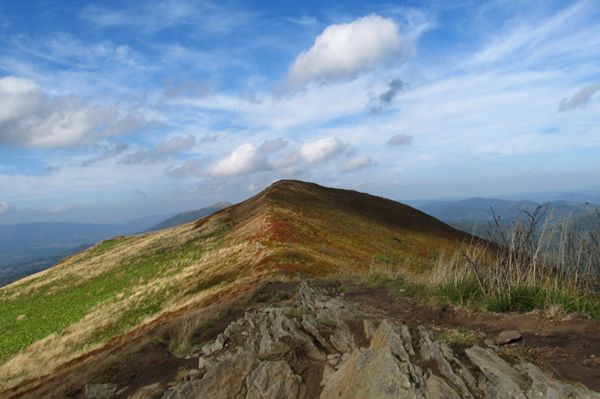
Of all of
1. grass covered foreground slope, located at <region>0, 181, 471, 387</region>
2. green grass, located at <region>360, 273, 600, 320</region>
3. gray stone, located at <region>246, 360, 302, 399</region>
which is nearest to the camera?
gray stone, located at <region>246, 360, 302, 399</region>

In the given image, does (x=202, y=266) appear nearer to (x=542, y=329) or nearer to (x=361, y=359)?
(x=361, y=359)

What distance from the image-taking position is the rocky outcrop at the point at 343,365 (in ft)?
22.0

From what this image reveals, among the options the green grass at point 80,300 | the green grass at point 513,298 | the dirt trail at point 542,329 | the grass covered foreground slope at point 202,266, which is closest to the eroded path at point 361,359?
the dirt trail at point 542,329

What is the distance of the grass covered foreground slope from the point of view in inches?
1046

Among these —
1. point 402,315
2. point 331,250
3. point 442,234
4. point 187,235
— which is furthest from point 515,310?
point 442,234

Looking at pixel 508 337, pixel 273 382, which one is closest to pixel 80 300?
pixel 273 382

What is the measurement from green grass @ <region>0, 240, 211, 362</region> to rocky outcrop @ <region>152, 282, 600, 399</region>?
17.7m

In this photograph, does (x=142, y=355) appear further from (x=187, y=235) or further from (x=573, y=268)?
(x=187, y=235)

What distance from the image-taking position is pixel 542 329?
8.93m

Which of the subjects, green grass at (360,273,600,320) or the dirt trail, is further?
green grass at (360,273,600,320)

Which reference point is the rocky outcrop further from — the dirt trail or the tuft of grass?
the tuft of grass

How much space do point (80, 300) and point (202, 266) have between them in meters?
11.1

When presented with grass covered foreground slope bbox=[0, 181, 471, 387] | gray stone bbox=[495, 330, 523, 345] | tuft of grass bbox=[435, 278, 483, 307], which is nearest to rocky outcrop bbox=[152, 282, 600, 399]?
gray stone bbox=[495, 330, 523, 345]

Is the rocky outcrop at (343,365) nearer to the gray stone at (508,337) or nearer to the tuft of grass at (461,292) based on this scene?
the gray stone at (508,337)
